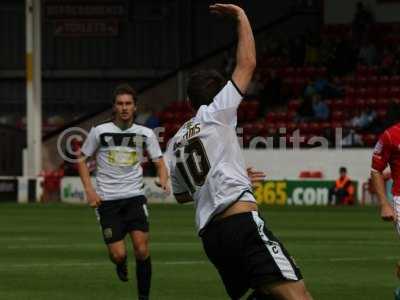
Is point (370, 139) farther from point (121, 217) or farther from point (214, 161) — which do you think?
point (214, 161)

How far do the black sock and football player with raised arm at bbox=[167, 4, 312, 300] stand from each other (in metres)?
4.60

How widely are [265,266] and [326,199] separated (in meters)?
27.0

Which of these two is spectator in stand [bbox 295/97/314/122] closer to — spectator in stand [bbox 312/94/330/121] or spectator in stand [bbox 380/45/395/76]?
spectator in stand [bbox 312/94/330/121]

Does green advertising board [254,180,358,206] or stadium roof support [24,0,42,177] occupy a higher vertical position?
stadium roof support [24,0,42,177]

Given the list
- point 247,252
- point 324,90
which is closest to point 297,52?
point 324,90

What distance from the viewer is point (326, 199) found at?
35.2 metres

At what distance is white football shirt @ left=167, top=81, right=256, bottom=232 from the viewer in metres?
8.57

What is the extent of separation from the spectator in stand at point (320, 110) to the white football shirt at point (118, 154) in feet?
84.2

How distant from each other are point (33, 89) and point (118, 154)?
85.5 ft

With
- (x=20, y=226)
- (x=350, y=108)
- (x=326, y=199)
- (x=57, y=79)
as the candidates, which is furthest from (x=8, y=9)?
(x=20, y=226)

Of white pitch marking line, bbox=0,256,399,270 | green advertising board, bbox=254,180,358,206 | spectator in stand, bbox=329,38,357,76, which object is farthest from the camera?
spectator in stand, bbox=329,38,357,76

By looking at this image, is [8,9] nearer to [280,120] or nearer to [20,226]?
[280,120]

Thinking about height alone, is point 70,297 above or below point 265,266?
below

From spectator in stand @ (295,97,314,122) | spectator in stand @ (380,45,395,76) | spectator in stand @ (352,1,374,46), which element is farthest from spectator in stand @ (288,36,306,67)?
spectator in stand @ (295,97,314,122)
